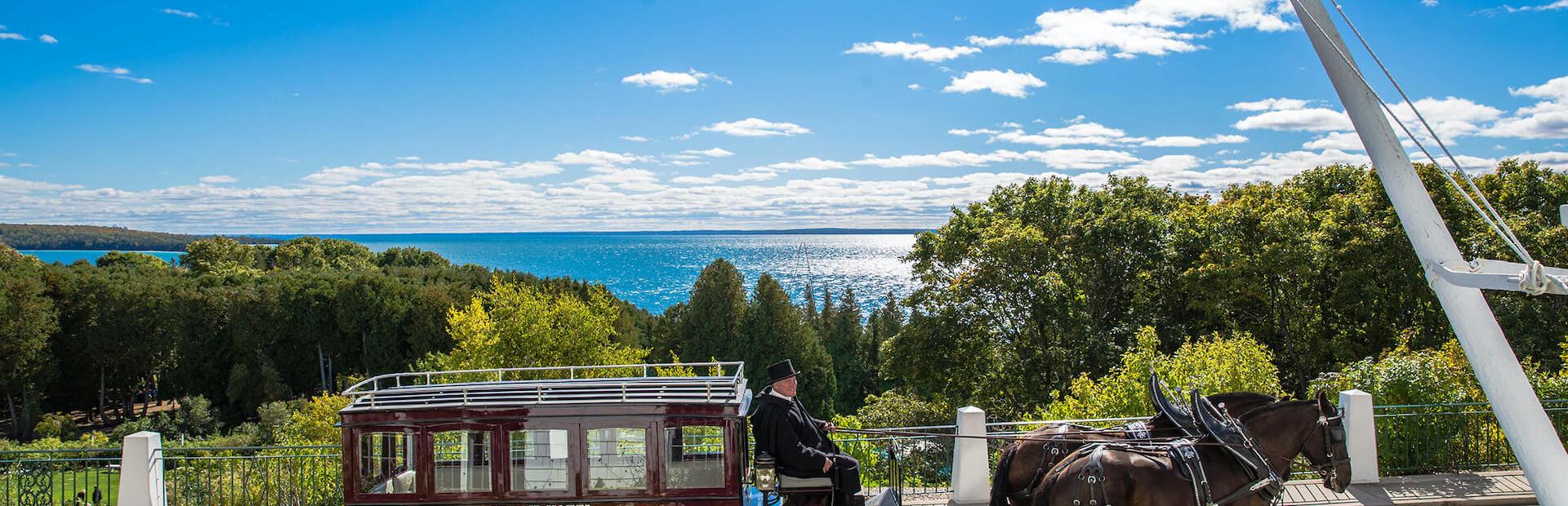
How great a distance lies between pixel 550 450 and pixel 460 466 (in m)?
0.79

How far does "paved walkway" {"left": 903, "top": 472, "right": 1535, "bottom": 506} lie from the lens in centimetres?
1046

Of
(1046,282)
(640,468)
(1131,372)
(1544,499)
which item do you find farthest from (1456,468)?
(1046,282)

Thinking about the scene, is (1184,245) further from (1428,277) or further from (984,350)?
(1428,277)

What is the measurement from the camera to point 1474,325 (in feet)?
20.5

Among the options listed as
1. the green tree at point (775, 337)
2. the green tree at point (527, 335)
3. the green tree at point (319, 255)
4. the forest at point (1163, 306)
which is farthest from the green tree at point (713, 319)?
the green tree at point (319, 255)

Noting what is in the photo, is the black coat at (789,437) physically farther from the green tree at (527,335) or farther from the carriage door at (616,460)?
the green tree at (527,335)

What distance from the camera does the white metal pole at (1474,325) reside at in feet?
20.4

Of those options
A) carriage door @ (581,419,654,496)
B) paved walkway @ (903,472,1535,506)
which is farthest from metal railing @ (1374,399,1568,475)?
carriage door @ (581,419,654,496)

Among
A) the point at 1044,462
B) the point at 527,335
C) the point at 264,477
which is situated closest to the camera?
the point at 1044,462

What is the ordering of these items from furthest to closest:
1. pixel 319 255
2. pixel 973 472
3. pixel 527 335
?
1. pixel 319 255
2. pixel 527 335
3. pixel 973 472

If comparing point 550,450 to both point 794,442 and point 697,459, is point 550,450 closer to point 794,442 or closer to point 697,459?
point 697,459

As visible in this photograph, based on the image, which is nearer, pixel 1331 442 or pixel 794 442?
pixel 794 442

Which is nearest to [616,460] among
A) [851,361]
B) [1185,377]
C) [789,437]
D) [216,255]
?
[789,437]

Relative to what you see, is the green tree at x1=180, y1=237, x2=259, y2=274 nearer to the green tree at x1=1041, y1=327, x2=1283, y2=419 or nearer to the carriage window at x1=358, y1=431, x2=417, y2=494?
the green tree at x1=1041, y1=327, x2=1283, y2=419
